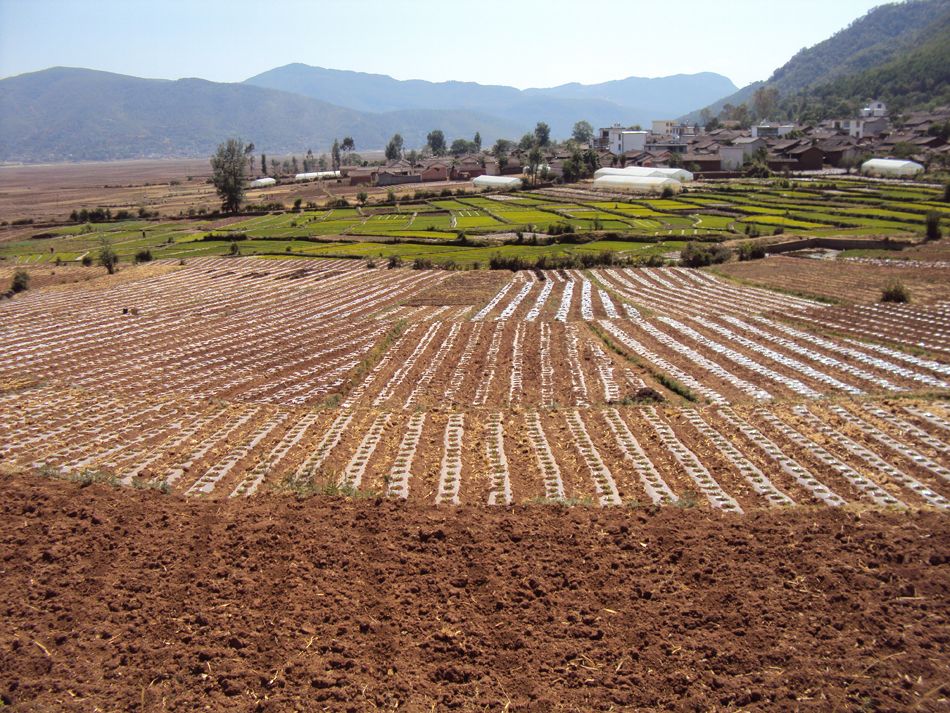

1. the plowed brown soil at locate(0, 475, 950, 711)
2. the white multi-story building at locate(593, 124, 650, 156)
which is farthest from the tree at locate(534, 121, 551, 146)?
the plowed brown soil at locate(0, 475, 950, 711)

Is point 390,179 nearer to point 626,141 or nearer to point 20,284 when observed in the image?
point 626,141

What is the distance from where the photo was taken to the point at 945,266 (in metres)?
36.9

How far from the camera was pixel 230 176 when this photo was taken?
84188 millimetres

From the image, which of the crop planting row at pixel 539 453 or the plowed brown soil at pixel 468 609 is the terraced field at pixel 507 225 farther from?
the plowed brown soil at pixel 468 609

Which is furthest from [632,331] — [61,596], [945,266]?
[945,266]

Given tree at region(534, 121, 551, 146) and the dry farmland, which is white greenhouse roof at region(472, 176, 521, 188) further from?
the dry farmland

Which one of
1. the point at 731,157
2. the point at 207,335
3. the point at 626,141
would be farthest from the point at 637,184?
the point at 207,335

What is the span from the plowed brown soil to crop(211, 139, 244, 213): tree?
3263 inches

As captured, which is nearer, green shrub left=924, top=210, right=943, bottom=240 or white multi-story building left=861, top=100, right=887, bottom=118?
green shrub left=924, top=210, right=943, bottom=240

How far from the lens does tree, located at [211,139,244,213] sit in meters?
84.3

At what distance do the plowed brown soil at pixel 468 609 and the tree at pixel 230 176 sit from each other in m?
82.9

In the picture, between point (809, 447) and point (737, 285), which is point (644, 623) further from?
point (737, 285)

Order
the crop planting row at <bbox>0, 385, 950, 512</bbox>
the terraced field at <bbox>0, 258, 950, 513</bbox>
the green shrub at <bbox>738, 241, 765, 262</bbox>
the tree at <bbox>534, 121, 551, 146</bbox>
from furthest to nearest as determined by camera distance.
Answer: the tree at <bbox>534, 121, 551, 146</bbox>, the green shrub at <bbox>738, 241, 765, 262</bbox>, the terraced field at <bbox>0, 258, 950, 513</bbox>, the crop planting row at <bbox>0, 385, 950, 512</bbox>

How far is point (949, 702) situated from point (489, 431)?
8529 mm
